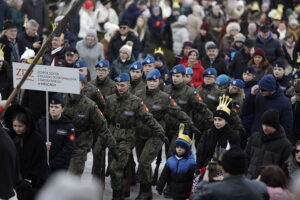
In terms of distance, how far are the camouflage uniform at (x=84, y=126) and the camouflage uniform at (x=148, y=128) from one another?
944mm

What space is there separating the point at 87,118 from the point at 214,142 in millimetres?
1867

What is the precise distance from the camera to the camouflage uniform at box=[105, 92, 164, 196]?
44.8ft

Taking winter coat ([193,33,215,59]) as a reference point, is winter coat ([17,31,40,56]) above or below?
below

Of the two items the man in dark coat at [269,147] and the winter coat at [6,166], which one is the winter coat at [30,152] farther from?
the man in dark coat at [269,147]

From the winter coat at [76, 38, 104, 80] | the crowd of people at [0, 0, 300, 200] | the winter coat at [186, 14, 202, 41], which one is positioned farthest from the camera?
the winter coat at [186, 14, 202, 41]

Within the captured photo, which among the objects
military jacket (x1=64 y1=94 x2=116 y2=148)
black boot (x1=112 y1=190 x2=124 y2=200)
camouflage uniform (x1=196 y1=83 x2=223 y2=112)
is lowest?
black boot (x1=112 y1=190 x2=124 y2=200)

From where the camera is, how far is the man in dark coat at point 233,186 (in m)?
8.08

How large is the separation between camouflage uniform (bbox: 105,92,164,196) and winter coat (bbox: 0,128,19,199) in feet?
13.6

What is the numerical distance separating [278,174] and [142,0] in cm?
1686

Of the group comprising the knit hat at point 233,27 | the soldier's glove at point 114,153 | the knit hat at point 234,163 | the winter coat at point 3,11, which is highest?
the winter coat at point 3,11

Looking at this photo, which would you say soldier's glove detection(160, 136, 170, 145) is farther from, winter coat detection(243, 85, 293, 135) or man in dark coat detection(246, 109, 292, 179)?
man in dark coat detection(246, 109, 292, 179)

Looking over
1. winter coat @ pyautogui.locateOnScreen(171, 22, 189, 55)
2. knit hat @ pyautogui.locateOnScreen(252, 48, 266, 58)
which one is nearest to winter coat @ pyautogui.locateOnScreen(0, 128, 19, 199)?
knit hat @ pyautogui.locateOnScreen(252, 48, 266, 58)

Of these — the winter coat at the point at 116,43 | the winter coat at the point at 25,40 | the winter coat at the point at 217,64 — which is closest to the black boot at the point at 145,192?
the winter coat at the point at 25,40

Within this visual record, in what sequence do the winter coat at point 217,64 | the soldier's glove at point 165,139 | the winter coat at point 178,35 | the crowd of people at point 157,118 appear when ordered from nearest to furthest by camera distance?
1. the crowd of people at point 157,118
2. the soldier's glove at point 165,139
3. the winter coat at point 217,64
4. the winter coat at point 178,35
